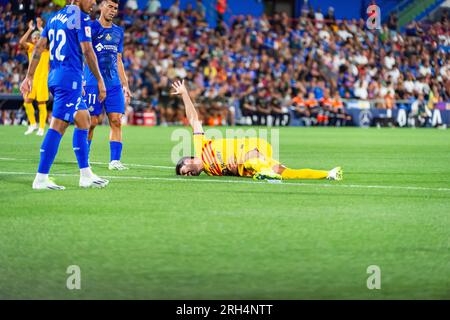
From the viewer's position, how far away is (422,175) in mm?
11969

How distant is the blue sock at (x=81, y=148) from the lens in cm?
991

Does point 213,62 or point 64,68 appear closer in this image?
point 64,68

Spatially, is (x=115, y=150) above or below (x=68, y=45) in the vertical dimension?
below

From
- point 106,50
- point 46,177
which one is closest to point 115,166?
point 106,50

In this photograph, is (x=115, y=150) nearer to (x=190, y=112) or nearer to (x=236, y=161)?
(x=190, y=112)

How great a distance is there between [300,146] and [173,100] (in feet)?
50.8

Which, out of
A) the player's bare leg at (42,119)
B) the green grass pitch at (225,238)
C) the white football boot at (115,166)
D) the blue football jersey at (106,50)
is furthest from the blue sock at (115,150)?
the player's bare leg at (42,119)

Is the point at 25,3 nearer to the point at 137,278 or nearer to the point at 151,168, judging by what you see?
the point at 151,168

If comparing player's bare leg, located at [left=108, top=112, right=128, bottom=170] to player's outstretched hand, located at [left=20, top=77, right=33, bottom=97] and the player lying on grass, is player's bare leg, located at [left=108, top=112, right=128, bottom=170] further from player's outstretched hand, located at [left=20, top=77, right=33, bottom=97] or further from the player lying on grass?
player's outstretched hand, located at [left=20, top=77, right=33, bottom=97]

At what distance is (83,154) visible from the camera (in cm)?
991

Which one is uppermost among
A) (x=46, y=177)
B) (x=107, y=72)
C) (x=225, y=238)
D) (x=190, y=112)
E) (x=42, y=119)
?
(x=107, y=72)

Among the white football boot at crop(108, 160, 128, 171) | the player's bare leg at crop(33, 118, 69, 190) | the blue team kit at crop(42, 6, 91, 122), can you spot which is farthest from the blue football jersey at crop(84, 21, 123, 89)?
the player's bare leg at crop(33, 118, 69, 190)

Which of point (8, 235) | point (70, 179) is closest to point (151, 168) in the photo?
point (70, 179)

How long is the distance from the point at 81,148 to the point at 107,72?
362 centimetres
